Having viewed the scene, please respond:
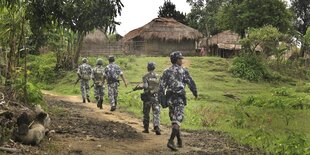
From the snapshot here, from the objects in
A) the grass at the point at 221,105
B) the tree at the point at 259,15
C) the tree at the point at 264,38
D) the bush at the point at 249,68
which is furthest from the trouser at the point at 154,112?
the tree at the point at 259,15

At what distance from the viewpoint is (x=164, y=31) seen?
47.0 metres

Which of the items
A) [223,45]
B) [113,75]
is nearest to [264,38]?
[223,45]

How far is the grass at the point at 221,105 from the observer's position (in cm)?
1465

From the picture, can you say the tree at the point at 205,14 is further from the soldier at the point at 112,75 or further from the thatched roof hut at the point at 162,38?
the soldier at the point at 112,75

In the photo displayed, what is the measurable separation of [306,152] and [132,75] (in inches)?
903

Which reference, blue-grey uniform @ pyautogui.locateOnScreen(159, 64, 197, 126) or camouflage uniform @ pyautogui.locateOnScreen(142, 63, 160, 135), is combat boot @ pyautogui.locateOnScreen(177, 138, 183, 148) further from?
camouflage uniform @ pyautogui.locateOnScreen(142, 63, 160, 135)

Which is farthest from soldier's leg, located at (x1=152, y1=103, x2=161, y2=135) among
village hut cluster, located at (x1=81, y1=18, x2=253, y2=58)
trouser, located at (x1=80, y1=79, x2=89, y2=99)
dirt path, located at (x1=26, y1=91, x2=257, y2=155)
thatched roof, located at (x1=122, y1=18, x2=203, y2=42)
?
thatched roof, located at (x1=122, y1=18, x2=203, y2=42)

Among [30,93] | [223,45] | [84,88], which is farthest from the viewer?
[223,45]

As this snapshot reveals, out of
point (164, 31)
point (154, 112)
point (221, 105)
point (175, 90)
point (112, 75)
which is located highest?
point (164, 31)

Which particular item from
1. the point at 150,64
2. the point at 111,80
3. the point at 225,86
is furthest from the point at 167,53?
the point at 150,64

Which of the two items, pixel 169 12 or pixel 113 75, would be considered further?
pixel 169 12

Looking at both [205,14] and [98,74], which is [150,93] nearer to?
[98,74]

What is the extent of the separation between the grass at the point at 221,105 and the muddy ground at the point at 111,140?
0.94 metres

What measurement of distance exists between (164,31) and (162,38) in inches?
29.4
